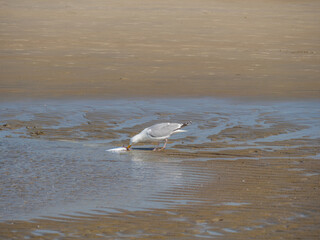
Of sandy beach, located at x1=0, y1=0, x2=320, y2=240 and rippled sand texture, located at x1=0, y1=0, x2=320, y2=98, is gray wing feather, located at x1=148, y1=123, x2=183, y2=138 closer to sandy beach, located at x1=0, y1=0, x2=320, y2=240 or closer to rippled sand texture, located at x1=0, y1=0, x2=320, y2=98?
sandy beach, located at x1=0, y1=0, x2=320, y2=240

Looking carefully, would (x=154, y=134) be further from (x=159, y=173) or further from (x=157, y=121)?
(x=157, y=121)

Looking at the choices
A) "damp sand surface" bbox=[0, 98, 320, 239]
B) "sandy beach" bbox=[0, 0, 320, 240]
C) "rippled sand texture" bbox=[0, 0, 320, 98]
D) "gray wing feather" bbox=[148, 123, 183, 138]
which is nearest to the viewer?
"damp sand surface" bbox=[0, 98, 320, 239]

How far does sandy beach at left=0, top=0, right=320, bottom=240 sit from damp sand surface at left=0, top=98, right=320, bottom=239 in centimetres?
2

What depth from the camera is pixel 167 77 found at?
1481cm

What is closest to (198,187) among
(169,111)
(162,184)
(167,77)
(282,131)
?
(162,184)

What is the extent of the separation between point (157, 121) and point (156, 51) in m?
7.58

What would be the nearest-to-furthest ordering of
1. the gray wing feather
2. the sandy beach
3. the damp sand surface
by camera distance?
the damp sand surface, the sandy beach, the gray wing feather

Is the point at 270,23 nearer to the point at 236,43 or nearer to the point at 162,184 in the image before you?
the point at 236,43

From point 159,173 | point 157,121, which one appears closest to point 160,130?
point 159,173

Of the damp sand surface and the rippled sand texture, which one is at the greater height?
the rippled sand texture

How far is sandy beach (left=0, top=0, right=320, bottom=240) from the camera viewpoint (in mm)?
5875

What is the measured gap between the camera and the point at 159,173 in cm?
757

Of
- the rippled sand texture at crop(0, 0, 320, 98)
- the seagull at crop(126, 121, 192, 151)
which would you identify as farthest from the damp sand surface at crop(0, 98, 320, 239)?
the rippled sand texture at crop(0, 0, 320, 98)

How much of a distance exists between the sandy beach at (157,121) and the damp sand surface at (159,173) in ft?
0.06
